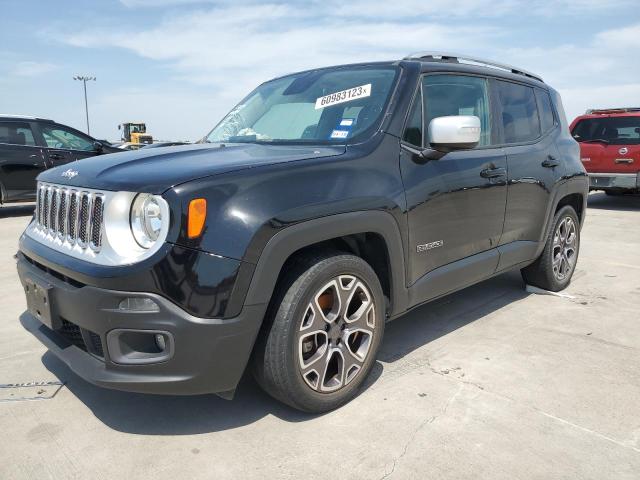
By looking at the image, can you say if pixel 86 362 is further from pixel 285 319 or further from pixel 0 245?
pixel 0 245

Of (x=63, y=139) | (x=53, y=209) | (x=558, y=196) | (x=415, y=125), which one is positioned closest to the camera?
(x=53, y=209)

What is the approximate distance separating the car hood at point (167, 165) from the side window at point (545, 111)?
2443 mm

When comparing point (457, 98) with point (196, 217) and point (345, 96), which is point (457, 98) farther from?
point (196, 217)

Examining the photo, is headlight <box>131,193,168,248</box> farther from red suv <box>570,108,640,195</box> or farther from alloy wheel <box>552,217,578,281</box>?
red suv <box>570,108,640,195</box>

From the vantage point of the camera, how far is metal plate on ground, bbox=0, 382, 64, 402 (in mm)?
2912

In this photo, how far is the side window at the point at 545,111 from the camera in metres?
4.50

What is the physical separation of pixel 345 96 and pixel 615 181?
879 centimetres

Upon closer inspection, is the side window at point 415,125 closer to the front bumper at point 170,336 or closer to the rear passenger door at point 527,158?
the rear passenger door at point 527,158

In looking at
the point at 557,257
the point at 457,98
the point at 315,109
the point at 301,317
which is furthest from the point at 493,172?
the point at 301,317

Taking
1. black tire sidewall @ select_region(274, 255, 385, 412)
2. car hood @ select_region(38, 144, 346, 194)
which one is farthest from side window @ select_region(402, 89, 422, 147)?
black tire sidewall @ select_region(274, 255, 385, 412)

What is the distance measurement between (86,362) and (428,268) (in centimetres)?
190

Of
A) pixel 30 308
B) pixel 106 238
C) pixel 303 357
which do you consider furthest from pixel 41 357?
pixel 303 357

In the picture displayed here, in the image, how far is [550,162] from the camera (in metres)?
4.37

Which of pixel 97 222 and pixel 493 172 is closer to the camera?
pixel 97 222
